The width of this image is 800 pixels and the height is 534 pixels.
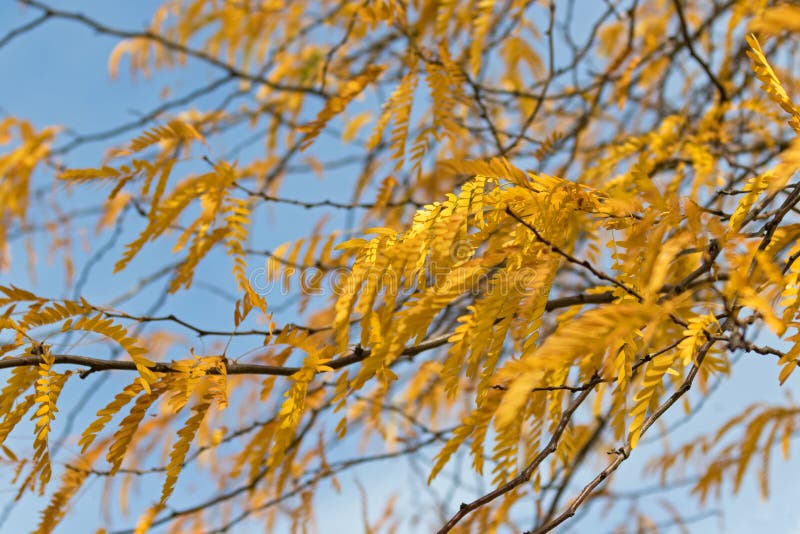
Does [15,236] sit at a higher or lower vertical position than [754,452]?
higher

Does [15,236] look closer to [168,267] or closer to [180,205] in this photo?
[168,267]

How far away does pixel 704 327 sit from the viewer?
72 centimetres

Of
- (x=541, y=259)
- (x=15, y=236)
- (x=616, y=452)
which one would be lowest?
(x=616, y=452)

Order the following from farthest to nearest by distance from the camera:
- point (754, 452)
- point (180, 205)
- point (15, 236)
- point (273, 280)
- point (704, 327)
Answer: point (15, 236) → point (754, 452) → point (273, 280) → point (180, 205) → point (704, 327)

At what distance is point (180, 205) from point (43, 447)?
502mm

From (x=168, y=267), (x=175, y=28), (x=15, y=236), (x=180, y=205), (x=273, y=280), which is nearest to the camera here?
(x=180, y=205)

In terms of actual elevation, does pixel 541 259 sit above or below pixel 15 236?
below

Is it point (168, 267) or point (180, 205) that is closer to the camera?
point (180, 205)

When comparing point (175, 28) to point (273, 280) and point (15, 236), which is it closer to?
point (15, 236)

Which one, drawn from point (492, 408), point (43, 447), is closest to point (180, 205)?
point (43, 447)

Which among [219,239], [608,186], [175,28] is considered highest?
[175,28]

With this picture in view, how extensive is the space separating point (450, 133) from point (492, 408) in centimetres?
60

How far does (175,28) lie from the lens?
2.79 metres

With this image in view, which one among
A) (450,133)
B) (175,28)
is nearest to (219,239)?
(450,133)
